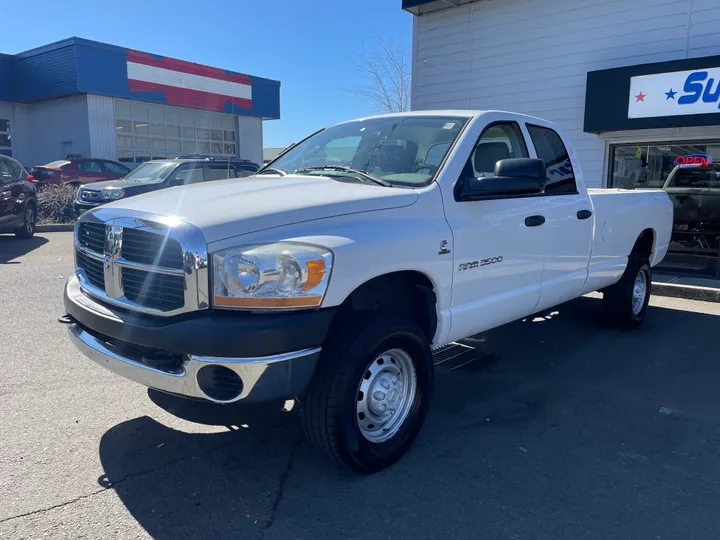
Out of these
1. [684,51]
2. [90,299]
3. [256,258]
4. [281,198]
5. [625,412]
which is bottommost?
[625,412]

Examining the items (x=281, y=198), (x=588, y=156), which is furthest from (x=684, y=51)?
(x=281, y=198)

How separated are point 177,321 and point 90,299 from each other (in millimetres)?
869

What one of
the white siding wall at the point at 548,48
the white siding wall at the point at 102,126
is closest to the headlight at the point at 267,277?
the white siding wall at the point at 548,48

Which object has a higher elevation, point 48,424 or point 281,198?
point 281,198

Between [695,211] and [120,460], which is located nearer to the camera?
[120,460]

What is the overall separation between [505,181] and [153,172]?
36.9ft

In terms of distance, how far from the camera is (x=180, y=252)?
2.69 m

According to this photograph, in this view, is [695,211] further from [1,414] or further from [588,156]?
[1,414]

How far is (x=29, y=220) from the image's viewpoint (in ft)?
39.7

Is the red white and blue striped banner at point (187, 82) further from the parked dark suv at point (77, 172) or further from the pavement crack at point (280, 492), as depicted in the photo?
the pavement crack at point (280, 492)

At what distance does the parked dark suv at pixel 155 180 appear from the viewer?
12406 mm

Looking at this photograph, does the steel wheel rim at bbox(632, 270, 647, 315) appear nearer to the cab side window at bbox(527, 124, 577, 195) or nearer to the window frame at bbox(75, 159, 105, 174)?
the cab side window at bbox(527, 124, 577, 195)

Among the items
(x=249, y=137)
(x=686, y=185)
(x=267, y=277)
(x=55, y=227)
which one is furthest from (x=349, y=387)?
(x=249, y=137)

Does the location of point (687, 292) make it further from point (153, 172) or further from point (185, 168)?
point (153, 172)
